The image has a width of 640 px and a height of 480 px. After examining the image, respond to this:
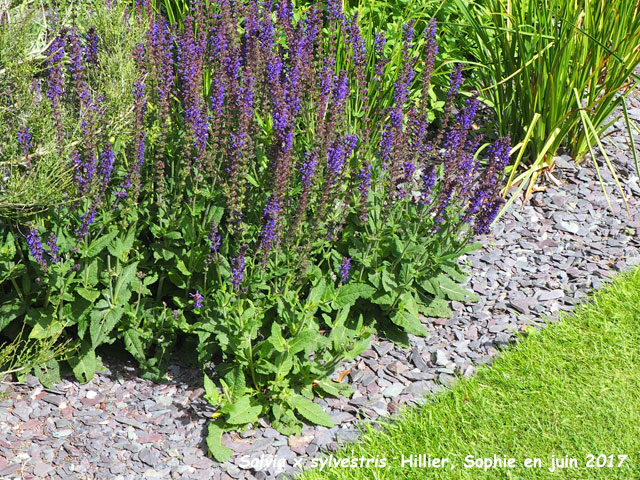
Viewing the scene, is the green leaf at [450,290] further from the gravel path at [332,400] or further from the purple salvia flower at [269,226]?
the purple salvia flower at [269,226]

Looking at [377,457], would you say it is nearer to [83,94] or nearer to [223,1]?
[83,94]

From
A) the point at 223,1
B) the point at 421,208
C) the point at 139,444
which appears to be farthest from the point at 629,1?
the point at 139,444

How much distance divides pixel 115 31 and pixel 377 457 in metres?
2.33

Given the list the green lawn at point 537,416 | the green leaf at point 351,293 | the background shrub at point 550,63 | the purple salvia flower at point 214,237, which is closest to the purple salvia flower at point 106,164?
the purple salvia flower at point 214,237

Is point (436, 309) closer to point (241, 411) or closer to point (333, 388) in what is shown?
point (333, 388)

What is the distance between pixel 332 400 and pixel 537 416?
38.6 inches

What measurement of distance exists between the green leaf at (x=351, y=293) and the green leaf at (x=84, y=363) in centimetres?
120

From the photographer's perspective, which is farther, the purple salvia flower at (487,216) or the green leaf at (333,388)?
the purple salvia flower at (487,216)

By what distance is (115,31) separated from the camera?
3680 mm

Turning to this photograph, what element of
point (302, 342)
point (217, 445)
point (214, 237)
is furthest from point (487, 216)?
point (217, 445)

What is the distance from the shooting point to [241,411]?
11.3 feet

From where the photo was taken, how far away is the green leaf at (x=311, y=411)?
3.51 metres

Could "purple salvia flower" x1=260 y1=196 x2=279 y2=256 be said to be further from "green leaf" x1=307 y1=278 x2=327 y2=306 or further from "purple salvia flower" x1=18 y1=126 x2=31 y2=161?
"purple salvia flower" x1=18 y1=126 x2=31 y2=161

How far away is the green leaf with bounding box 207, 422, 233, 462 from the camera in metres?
3.35
